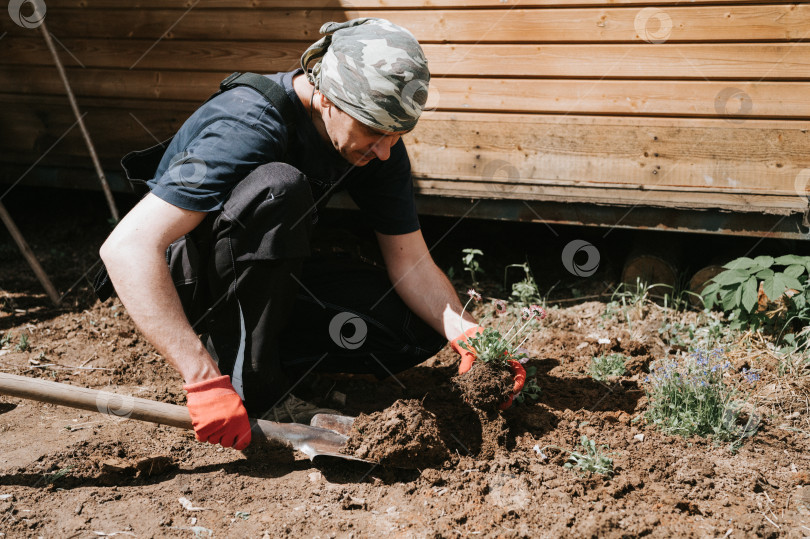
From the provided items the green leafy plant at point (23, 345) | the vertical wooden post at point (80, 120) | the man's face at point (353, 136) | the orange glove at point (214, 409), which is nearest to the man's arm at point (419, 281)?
the man's face at point (353, 136)

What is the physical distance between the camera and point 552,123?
13.2ft

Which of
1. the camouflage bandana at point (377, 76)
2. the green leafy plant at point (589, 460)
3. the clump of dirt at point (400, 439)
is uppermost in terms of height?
the camouflage bandana at point (377, 76)

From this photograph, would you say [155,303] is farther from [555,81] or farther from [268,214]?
[555,81]

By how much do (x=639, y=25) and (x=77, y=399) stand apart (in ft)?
10.8

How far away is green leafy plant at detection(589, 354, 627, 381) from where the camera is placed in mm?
3172

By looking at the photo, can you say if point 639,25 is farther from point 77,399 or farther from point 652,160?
point 77,399

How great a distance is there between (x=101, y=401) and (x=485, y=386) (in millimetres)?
1413

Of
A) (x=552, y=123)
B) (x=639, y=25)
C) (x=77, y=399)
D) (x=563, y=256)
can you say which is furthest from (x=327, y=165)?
(x=563, y=256)

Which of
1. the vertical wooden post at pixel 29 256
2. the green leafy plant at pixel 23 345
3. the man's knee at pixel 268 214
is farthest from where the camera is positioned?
the vertical wooden post at pixel 29 256

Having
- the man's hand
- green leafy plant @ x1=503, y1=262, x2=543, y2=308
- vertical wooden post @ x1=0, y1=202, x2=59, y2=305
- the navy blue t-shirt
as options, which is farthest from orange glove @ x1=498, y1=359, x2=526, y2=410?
vertical wooden post @ x1=0, y1=202, x2=59, y2=305

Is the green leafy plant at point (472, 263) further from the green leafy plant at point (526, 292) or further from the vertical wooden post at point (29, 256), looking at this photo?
the vertical wooden post at point (29, 256)

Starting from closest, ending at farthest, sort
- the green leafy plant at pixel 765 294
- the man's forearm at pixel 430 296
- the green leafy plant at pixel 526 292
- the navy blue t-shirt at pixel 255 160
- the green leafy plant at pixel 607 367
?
the navy blue t-shirt at pixel 255 160, the man's forearm at pixel 430 296, the green leafy plant at pixel 607 367, the green leafy plant at pixel 765 294, the green leafy plant at pixel 526 292

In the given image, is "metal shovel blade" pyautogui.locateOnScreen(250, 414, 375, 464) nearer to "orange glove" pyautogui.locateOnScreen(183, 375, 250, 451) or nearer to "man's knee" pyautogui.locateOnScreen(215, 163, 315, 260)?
"orange glove" pyautogui.locateOnScreen(183, 375, 250, 451)

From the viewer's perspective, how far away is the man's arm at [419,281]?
3059 millimetres
